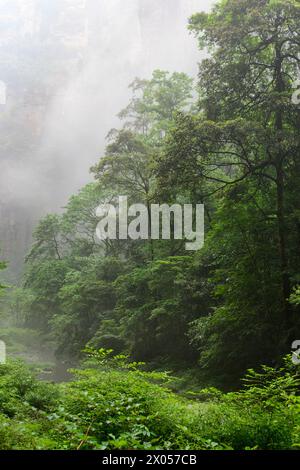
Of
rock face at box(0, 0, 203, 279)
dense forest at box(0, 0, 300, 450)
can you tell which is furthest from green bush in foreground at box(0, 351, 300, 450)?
rock face at box(0, 0, 203, 279)

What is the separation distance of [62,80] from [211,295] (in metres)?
106

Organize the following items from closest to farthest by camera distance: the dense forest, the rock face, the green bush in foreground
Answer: the green bush in foreground, the dense forest, the rock face

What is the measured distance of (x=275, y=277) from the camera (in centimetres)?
1241

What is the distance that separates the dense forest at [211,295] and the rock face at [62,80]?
116ft

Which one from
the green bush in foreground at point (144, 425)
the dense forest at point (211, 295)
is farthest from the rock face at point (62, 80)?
the green bush in foreground at point (144, 425)

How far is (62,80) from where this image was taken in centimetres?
11088

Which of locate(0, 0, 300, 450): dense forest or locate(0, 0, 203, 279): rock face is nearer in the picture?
locate(0, 0, 300, 450): dense forest

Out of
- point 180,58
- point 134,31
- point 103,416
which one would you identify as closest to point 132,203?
point 103,416

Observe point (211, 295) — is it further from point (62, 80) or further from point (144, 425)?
point (62, 80)

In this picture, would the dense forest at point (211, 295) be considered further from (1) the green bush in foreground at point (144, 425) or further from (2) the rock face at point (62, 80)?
(2) the rock face at point (62, 80)

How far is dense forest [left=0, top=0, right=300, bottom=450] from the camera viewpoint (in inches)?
204

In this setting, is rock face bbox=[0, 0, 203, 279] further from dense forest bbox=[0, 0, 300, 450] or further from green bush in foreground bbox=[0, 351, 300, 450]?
green bush in foreground bbox=[0, 351, 300, 450]

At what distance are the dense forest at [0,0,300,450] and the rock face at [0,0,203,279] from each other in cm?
3537

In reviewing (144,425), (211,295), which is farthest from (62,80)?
(144,425)
